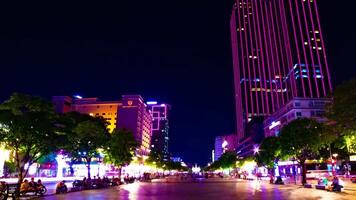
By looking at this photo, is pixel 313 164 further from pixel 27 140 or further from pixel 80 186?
pixel 27 140

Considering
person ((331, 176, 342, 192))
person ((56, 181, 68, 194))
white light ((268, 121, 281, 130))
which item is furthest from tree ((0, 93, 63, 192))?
white light ((268, 121, 281, 130))

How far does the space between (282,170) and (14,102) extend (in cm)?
11683

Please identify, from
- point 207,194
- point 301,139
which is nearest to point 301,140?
point 301,139

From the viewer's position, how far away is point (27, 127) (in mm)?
31906

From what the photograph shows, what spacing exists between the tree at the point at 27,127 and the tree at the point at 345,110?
1119 inches

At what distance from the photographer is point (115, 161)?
221ft

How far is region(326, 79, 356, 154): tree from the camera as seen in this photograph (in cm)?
→ 3206

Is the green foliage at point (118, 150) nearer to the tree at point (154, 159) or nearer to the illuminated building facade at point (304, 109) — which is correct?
the illuminated building facade at point (304, 109)

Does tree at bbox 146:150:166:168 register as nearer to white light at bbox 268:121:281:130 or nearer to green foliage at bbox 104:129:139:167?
white light at bbox 268:121:281:130

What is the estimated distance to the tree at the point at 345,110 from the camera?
105 ft

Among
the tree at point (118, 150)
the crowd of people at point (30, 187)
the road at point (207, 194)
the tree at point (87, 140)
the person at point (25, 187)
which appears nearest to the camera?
the road at point (207, 194)

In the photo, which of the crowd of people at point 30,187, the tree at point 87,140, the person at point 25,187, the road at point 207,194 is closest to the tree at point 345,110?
the road at point 207,194

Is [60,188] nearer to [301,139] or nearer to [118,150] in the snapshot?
[118,150]

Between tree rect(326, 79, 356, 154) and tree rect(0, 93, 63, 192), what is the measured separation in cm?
2843
